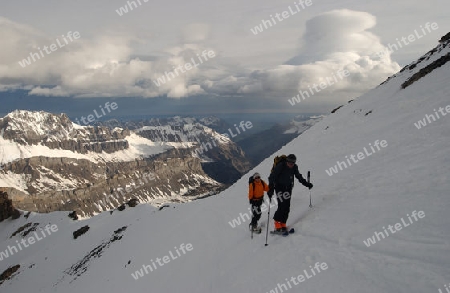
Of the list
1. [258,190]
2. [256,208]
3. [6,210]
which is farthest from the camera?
[6,210]

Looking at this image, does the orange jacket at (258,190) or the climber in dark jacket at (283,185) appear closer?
the climber in dark jacket at (283,185)

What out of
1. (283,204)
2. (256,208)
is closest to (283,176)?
(283,204)

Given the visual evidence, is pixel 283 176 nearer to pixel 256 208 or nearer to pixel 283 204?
pixel 283 204

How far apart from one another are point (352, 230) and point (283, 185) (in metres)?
3.52

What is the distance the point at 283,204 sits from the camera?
11.9 m

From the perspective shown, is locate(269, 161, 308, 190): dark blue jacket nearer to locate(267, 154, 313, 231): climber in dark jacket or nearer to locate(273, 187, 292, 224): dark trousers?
locate(267, 154, 313, 231): climber in dark jacket

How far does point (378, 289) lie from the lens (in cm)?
647

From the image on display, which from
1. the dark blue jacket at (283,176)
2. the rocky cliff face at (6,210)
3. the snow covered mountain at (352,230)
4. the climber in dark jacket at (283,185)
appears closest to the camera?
the snow covered mountain at (352,230)

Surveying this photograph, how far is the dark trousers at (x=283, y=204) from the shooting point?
11.8 m

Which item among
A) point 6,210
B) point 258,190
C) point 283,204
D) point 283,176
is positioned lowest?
point 283,204

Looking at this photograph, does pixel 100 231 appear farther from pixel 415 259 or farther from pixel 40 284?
pixel 415 259

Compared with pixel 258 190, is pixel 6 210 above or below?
above

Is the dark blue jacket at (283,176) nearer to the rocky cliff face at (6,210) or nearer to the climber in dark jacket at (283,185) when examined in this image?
the climber in dark jacket at (283,185)

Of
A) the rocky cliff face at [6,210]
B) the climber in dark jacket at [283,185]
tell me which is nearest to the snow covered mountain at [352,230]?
the climber in dark jacket at [283,185]
